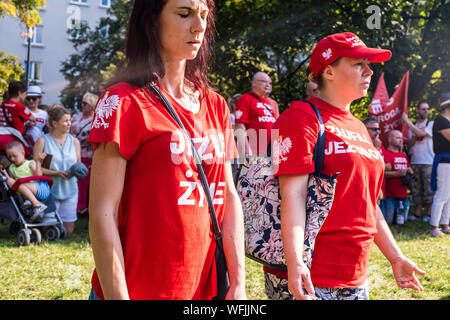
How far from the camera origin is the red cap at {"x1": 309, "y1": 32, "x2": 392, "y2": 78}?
274cm

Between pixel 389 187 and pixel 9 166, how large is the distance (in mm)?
6827

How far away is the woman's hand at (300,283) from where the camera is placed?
231cm

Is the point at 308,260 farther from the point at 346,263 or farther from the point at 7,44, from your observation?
the point at 7,44

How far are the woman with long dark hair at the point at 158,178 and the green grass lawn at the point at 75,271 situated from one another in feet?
10.9

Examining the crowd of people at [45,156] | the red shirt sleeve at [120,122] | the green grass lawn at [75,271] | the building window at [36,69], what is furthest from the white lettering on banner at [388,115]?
the building window at [36,69]

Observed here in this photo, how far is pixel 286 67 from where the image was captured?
60.3 ft

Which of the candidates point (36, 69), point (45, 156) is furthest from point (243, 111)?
point (36, 69)

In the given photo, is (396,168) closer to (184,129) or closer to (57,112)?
(57,112)

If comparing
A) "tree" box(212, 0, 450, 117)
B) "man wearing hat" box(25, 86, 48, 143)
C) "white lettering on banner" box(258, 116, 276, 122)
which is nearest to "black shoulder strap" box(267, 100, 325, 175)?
"white lettering on banner" box(258, 116, 276, 122)

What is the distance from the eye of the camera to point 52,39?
43125 millimetres

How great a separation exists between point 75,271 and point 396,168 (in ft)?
22.2

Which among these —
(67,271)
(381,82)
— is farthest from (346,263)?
(381,82)

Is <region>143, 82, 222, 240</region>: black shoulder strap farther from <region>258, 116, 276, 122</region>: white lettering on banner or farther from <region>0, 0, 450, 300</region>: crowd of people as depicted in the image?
A: <region>258, 116, 276, 122</region>: white lettering on banner
